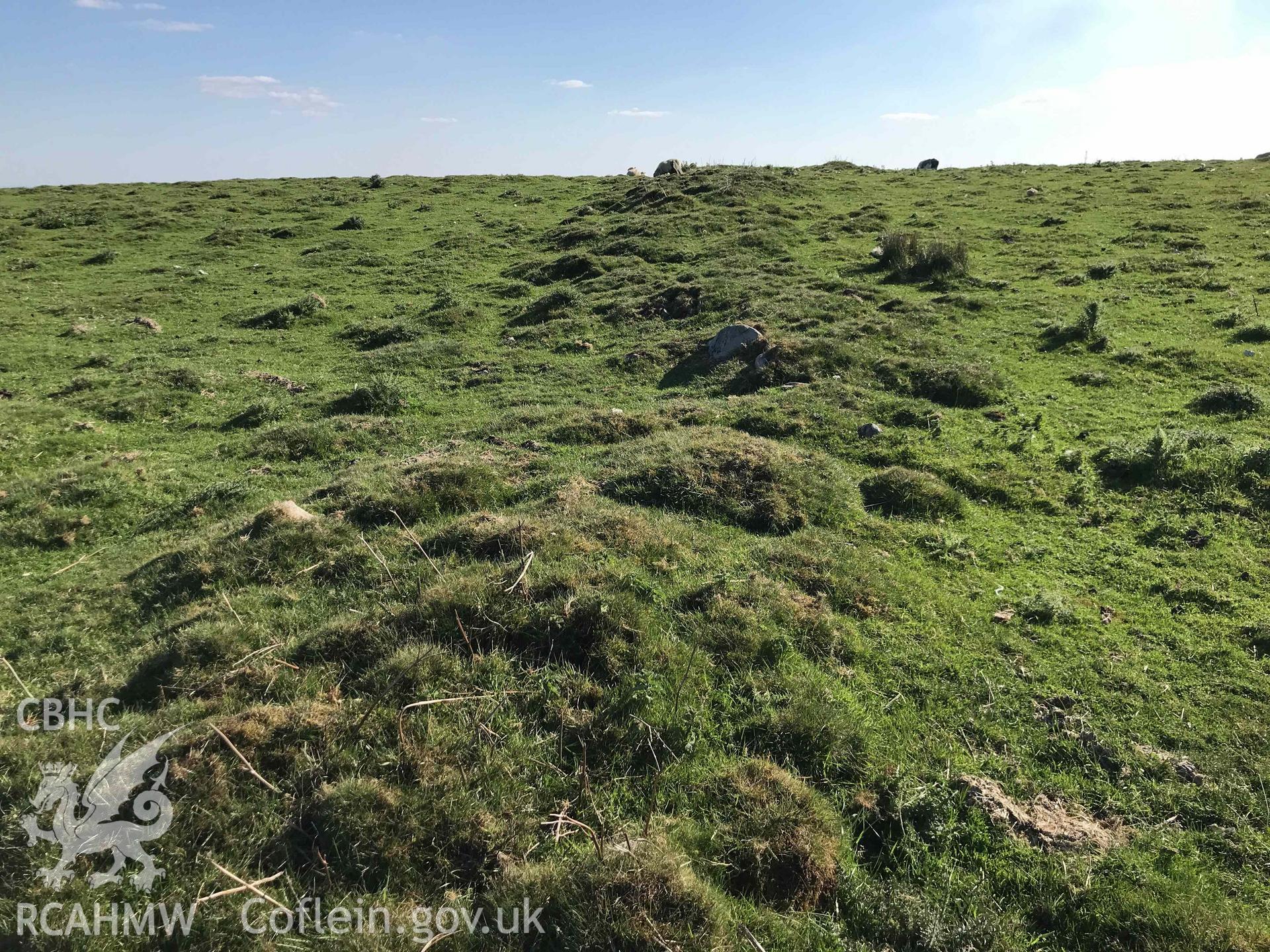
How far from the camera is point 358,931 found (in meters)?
3.98

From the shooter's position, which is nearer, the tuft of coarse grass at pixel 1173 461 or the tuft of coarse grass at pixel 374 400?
the tuft of coarse grass at pixel 1173 461

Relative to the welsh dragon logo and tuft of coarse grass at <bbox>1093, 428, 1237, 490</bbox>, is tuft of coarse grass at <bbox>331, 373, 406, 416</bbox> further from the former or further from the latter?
tuft of coarse grass at <bbox>1093, 428, 1237, 490</bbox>

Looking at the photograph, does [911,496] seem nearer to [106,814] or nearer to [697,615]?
[697,615]

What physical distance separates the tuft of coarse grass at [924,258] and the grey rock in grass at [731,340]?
8440 mm

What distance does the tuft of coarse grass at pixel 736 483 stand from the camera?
368 inches

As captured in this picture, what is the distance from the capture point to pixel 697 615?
679cm

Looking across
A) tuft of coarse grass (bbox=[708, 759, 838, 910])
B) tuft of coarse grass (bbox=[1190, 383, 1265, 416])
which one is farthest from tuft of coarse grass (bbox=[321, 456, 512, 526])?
tuft of coarse grass (bbox=[1190, 383, 1265, 416])

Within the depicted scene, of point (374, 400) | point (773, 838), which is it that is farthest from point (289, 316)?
point (773, 838)

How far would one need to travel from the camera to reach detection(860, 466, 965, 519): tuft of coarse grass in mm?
9844

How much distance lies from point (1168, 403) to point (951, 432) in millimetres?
4520

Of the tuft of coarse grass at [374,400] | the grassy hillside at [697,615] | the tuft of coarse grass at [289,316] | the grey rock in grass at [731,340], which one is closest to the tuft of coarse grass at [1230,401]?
the grassy hillside at [697,615]

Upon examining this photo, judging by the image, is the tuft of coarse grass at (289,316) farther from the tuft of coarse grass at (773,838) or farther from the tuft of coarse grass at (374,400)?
the tuft of coarse grass at (773,838)

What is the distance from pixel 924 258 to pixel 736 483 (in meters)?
16.1

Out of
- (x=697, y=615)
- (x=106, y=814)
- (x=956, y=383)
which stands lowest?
(x=106, y=814)
